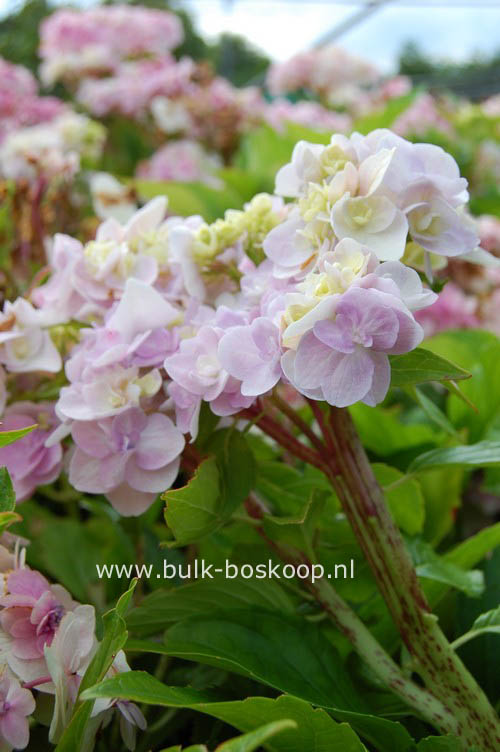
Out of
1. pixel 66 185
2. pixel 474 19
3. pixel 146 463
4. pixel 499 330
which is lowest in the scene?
pixel 474 19

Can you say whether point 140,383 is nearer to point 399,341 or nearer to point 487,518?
point 399,341

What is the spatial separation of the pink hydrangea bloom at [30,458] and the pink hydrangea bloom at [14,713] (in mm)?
129

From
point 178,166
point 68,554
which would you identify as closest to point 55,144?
point 178,166

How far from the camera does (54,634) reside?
0.35 metres

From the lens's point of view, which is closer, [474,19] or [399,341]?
[399,341]

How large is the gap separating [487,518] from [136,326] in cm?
43

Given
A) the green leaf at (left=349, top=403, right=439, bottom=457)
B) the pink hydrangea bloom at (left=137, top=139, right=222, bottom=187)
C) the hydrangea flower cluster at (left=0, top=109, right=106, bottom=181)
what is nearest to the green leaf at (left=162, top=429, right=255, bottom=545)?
the green leaf at (left=349, top=403, right=439, bottom=457)

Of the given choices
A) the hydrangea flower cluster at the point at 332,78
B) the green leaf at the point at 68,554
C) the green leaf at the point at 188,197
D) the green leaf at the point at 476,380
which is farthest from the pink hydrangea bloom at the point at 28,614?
the hydrangea flower cluster at the point at 332,78

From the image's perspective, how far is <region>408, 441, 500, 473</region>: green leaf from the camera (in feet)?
→ 1.25

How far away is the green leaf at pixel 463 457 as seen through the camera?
38 cm

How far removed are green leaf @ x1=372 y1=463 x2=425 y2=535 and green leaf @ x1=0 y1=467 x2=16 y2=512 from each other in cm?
22

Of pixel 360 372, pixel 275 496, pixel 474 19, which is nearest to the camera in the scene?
pixel 360 372

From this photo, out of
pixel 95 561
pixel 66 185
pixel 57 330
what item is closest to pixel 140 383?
pixel 57 330

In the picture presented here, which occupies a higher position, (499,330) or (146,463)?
(146,463)
